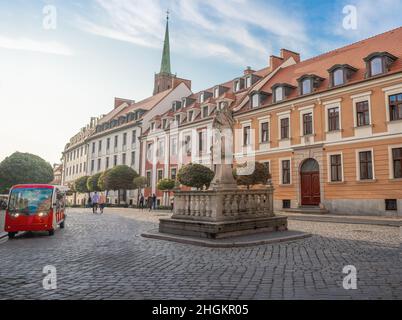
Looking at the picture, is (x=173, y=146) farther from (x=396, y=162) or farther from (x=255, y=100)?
(x=396, y=162)

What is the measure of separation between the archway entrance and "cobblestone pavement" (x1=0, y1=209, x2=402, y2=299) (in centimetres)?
1566

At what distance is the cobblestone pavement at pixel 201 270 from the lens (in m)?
5.00

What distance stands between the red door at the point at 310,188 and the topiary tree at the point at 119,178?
22.1 metres

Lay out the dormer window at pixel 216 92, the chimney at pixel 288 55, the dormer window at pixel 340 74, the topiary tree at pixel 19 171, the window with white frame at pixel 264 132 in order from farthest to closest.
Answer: the topiary tree at pixel 19 171
the dormer window at pixel 216 92
the chimney at pixel 288 55
the window with white frame at pixel 264 132
the dormer window at pixel 340 74

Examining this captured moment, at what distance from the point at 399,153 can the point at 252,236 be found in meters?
15.4

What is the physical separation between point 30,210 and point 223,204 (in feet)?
25.1

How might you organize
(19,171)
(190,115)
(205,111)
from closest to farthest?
(205,111) < (190,115) < (19,171)

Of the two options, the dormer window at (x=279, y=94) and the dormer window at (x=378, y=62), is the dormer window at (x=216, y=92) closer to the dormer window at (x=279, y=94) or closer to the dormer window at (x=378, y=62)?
the dormer window at (x=279, y=94)

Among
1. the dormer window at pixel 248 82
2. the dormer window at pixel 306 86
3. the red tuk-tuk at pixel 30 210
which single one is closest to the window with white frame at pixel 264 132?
the dormer window at pixel 306 86

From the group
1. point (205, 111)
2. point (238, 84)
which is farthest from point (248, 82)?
point (205, 111)

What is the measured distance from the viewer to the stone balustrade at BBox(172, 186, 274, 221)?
36.6 feet

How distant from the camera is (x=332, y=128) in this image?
24984 millimetres

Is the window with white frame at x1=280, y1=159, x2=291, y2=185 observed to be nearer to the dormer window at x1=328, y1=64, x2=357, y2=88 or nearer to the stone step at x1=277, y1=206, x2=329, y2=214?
the stone step at x1=277, y1=206, x2=329, y2=214

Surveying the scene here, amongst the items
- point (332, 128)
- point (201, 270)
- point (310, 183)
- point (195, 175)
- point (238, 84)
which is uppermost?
point (238, 84)
